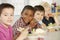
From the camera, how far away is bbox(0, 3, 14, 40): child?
716 millimetres

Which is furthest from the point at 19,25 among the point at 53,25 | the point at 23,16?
the point at 53,25

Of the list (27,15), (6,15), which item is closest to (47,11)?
(27,15)

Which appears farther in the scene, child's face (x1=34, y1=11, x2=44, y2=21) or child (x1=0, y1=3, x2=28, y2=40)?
child's face (x1=34, y1=11, x2=44, y2=21)

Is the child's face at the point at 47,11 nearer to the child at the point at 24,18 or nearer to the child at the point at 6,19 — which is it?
the child at the point at 24,18

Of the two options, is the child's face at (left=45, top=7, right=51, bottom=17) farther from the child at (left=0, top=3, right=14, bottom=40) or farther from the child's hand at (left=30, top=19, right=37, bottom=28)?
the child at (left=0, top=3, right=14, bottom=40)

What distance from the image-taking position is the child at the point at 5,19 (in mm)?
716

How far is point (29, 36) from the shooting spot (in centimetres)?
83

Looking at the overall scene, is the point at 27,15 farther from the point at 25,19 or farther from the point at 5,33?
the point at 5,33

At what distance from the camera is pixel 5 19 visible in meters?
0.72

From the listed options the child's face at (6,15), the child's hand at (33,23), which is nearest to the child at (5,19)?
the child's face at (6,15)

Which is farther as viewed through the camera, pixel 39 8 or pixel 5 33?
pixel 39 8

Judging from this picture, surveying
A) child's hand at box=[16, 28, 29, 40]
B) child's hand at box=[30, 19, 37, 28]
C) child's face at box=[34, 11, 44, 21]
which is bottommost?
child's hand at box=[16, 28, 29, 40]

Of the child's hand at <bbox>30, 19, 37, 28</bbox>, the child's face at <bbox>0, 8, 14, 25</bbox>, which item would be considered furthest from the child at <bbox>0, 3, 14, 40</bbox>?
the child's hand at <bbox>30, 19, 37, 28</bbox>

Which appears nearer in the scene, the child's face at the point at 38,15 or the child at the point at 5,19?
the child at the point at 5,19
